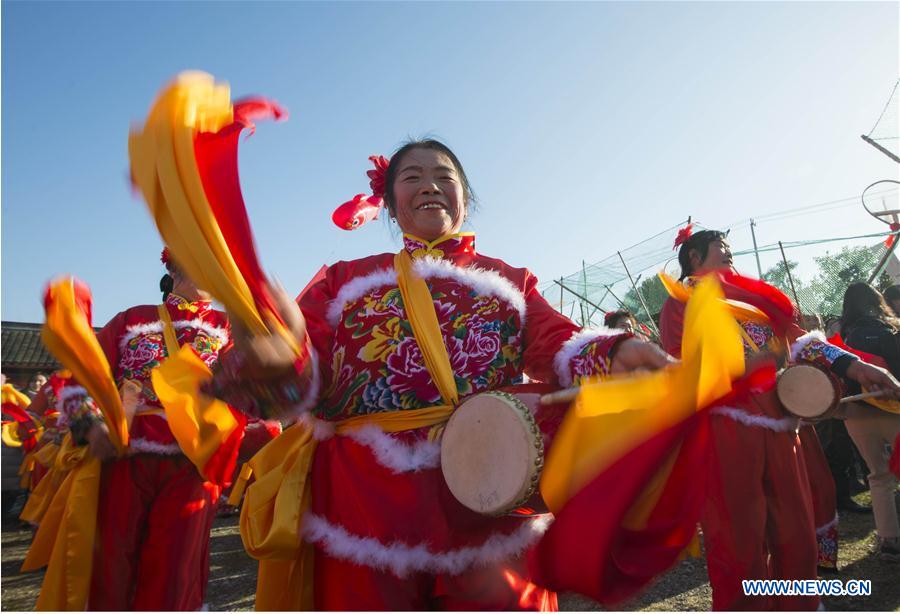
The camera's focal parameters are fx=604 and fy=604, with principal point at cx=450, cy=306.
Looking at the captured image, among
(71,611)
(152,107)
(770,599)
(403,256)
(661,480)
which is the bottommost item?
(770,599)

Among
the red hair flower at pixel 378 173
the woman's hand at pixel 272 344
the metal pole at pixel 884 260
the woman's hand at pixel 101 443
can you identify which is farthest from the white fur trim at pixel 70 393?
the metal pole at pixel 884 260

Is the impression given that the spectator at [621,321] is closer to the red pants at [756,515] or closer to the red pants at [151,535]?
the red pants at [756,515]

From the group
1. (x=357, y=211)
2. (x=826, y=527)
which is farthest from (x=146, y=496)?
(x=826, y=527)

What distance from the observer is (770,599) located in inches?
113

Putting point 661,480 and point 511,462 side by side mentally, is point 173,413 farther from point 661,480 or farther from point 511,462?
point 661,480

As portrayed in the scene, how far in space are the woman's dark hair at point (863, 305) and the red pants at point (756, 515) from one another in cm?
235

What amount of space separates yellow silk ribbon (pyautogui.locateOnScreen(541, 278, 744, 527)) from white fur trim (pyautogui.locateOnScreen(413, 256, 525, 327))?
532mm

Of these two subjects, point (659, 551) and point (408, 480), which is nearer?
point (659, 551)

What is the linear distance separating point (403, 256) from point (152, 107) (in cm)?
87

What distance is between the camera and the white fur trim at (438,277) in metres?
1.88

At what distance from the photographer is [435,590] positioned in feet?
5.12

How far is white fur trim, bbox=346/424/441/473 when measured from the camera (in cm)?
160

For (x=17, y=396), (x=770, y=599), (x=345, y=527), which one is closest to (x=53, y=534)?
(x=345, y=527)

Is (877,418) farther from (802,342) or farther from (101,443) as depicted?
(101,443)
